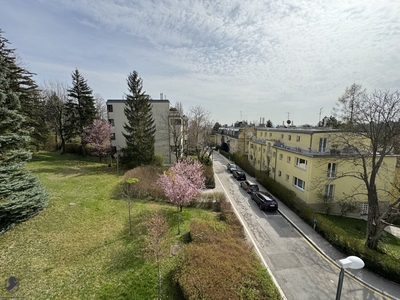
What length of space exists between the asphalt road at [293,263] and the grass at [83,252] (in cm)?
415

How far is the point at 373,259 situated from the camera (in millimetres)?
10234

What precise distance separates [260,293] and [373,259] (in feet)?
25.7

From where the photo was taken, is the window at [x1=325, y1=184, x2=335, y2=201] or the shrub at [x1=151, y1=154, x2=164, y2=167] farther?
the shrub at [x1=151, y1=154, x2=164, y2=167]

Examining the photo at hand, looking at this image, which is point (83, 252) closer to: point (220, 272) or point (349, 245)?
point (220, 272)

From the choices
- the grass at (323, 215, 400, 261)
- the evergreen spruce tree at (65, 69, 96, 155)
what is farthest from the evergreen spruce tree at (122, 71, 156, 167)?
the grass at (323, 215, 400, 261)

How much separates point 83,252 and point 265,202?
1497cm

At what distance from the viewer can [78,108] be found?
29266 millimetres

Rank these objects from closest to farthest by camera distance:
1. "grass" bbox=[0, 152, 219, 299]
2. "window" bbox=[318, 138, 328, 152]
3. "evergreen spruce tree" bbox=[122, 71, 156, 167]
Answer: "grass" bbox=[0, 152, 219, 299] < "window" bbox=[318, 138, 328, 152] < "evergreen spruce tree" bbox=[122, 71, 156, 167]

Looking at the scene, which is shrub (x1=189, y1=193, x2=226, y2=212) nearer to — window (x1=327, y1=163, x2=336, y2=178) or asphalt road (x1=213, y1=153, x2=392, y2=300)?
asphalt road (x1=213, y1=153, x2=392, y2=300)

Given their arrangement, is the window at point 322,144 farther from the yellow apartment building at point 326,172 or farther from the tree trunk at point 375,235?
the tree trunk at point 375,235

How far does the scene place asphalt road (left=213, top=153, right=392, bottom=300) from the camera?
8.80 metres

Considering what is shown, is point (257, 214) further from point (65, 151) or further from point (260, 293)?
point (65, 151)

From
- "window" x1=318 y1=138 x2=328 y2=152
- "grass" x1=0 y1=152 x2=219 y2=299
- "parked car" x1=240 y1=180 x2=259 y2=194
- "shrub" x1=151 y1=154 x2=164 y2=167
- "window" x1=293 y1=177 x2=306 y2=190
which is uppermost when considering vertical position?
"window" x1=318 y1=138 x2=328 y2=152

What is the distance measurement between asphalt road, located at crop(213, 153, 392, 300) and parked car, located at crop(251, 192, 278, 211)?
1.99 feet
